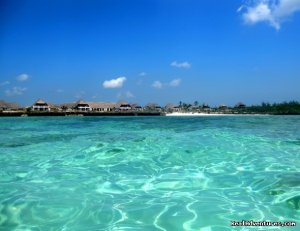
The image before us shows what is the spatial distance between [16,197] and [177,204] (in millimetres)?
2345

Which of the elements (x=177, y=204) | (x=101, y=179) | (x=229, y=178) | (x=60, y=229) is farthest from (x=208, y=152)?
(x=60, y=229)

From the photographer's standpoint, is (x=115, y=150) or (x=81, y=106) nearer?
(x=115, y=150)

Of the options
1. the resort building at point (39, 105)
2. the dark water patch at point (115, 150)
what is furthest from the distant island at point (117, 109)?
the dark water patch at point (115, 150)

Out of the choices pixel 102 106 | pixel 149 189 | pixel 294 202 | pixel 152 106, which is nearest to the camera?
pixel 294 202

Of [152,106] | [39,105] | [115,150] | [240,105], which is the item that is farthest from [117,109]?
[115,150]

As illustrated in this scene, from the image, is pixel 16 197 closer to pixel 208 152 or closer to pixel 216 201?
pixel 216 201

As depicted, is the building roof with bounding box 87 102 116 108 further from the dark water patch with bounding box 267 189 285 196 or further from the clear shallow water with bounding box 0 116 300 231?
the dark water patch with bounding box 267 189 285 196

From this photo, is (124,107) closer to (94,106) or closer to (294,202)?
(94,106)

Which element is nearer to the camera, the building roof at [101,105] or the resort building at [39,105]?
the resort building at [39,105]

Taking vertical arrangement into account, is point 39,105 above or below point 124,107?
above

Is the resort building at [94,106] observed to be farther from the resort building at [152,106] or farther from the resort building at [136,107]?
the resort building at [152,106]

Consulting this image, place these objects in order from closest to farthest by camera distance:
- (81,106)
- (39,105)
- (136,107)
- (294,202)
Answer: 1. (294,202)
2. (39,105)
3. (81,106)
4. (136,107)

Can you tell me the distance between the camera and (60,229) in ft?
11.6

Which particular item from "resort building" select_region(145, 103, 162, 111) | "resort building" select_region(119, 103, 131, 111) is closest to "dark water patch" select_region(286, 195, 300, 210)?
"resort building" select_region(119, 103, 131, 111)
